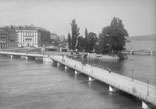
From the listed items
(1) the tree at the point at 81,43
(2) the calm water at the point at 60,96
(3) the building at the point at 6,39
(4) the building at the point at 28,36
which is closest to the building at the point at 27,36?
(4) the building at the point at 28,36

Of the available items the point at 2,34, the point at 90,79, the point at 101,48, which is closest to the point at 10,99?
the point at 90,79

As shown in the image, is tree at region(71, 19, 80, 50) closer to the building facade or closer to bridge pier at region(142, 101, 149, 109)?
the building facade

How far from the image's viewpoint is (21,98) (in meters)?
15.9

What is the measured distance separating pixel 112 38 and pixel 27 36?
37.5 metres

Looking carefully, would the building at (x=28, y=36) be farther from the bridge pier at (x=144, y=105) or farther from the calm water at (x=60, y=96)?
the bridge pier at (x=144, y=105)

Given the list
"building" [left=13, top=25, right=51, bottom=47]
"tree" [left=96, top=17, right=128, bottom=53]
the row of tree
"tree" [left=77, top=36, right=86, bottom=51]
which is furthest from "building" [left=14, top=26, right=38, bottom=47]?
"tree" [left=96, top=17, right=128, bottom=53]

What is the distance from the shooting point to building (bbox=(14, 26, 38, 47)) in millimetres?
76562

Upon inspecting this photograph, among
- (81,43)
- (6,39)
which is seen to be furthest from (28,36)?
(81,43)

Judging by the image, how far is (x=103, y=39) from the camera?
148 feet

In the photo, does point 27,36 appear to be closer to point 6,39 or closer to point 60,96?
point 6,39

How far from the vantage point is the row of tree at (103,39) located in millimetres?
44062

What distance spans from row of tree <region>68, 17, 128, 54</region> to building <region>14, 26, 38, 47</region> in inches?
1153

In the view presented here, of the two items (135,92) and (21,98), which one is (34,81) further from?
(135,92)

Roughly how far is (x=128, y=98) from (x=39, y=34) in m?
67.8
